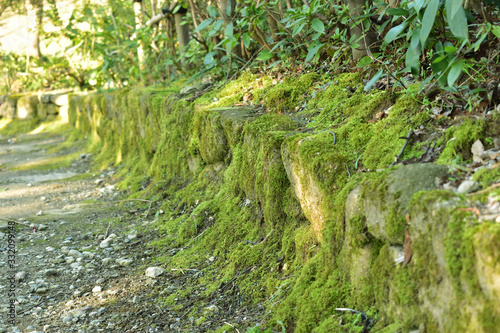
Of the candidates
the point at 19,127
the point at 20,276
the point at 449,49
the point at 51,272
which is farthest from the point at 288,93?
the point at 19,127

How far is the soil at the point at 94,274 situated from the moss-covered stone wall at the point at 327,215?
0.60 feet

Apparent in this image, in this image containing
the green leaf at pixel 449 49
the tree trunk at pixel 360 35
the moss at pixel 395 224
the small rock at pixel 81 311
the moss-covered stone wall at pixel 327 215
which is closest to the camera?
the moss-covered stone wall at pixel 327 215

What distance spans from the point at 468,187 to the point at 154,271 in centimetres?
218

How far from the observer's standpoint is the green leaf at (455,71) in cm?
166

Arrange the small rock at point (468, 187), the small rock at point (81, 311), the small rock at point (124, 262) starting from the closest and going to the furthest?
the small rock at point (468, 187), the small rock at point (81, 311), the small rock at point (124, 262)

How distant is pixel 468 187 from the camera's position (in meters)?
1.48

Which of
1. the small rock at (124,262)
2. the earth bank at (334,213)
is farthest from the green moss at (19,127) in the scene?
the small rock at (124,262)

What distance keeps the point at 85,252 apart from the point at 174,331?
63.9 inches

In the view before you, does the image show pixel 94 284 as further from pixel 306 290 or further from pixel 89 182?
pixel 89 182

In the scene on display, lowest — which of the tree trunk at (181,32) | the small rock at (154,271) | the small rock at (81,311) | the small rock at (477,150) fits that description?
the small rock at (81,311)

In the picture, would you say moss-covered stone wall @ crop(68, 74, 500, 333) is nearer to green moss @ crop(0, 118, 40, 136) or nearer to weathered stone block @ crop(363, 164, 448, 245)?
weathered stone block @ crop(363, 164, 448, 245)

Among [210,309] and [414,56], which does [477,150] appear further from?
[210,309]

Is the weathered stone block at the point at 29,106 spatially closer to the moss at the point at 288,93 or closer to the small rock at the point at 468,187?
the moss at the point at 288,93

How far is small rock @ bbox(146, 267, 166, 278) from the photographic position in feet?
10.1
